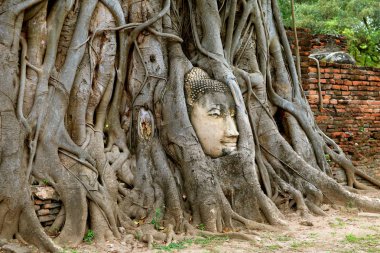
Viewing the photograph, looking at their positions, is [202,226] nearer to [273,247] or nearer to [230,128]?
[273,247]

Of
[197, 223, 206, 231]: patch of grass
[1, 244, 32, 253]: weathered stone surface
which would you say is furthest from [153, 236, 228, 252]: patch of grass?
[1, 244, 32, 253]: weathered stone surface

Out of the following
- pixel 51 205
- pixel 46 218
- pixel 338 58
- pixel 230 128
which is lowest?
pixel 46 218

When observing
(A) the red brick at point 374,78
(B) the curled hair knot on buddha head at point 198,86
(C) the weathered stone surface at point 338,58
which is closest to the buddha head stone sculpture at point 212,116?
(B) the curled hair knot on buddha head at point 198,86

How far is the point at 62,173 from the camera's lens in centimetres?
400

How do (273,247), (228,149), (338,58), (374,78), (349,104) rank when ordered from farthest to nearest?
1. (338,58)
2. (374,78)
3. (349,104)
4. (228,149)
5. (273,247)

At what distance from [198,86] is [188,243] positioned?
1729 mm

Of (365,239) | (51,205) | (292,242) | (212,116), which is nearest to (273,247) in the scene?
(292,242)

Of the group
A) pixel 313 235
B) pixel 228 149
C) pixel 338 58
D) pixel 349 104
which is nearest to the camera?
pixel 313 235

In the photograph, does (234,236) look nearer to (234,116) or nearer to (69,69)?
(234,116)

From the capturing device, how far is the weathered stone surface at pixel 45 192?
386 cm

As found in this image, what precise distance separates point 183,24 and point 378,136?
4167mm

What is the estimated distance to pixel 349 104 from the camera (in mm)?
7672

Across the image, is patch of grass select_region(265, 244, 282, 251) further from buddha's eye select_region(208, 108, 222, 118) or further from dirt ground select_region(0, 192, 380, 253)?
buddha's eye select_region(208, 108, 222, 118)

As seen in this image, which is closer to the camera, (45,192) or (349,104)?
(45,192)
